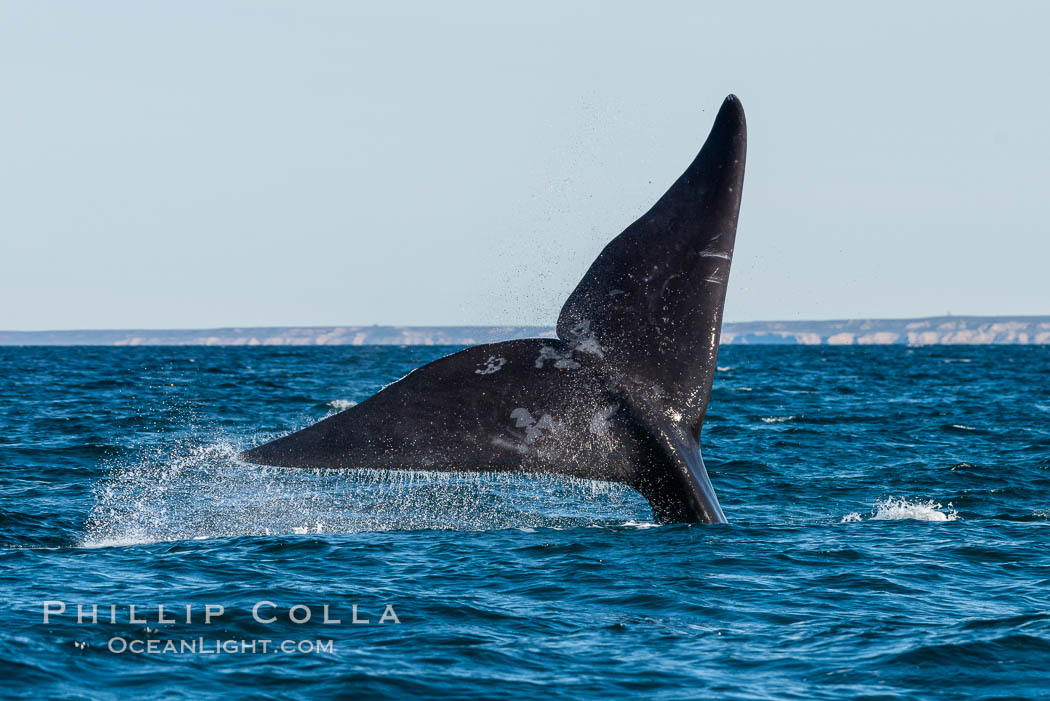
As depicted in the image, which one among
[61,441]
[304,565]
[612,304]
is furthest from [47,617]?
[61,441]

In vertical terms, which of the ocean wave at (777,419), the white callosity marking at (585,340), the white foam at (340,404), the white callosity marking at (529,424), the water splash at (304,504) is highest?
the white callosity marking at (585,340)

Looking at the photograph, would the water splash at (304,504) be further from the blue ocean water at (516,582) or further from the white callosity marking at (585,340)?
the white callosity marking at (585,340)

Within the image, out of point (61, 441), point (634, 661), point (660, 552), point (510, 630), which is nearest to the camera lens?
point (634, 661)

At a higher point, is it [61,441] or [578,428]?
[578,428]

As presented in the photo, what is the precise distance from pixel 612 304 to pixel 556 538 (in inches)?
130

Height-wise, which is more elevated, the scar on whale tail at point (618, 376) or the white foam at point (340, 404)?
the scar on whale tail at point (618, 376)

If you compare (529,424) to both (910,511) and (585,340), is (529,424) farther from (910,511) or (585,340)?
(910,511)

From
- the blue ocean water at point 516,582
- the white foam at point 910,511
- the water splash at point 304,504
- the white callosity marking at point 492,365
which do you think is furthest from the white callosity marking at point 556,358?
the white foam at point 910,511

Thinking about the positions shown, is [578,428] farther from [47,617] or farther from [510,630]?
[47,617]

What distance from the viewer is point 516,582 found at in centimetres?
923

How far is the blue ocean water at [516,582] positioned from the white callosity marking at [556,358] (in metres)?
0.92

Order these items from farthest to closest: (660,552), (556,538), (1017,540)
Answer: (1017,540) < (556,538) < (660,552)

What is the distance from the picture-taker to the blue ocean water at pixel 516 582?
697cm

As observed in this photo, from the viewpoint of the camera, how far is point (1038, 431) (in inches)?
926
